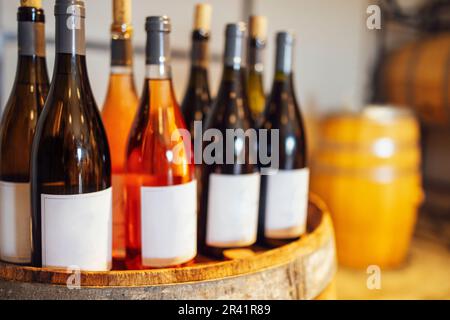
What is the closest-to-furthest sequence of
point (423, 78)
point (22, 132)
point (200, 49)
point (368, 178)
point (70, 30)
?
point (70, 30) < point (22, 132) < point (200, 49) < point (368, 178) < point (423, 78)

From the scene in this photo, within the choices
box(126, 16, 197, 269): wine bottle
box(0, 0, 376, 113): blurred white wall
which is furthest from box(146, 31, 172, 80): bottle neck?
box(0, 0, 376, 113): blurred white wall

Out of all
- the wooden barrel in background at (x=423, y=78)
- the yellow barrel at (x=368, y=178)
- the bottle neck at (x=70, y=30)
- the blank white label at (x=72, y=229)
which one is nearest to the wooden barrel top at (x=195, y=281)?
the blank white label at (x=72, y=229)

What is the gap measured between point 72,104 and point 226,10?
2.43 feet

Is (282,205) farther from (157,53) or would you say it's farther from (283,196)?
(157,53)

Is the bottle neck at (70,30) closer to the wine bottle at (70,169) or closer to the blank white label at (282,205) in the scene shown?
the wine bottle at (70,169)

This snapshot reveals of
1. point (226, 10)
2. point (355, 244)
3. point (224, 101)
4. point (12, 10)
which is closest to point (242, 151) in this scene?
point (224, 101)

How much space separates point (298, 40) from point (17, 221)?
1.06 metres

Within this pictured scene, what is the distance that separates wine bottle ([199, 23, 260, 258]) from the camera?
499mm

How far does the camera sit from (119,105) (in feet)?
1.84

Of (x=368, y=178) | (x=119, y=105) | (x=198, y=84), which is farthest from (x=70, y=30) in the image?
(x=368, y=178)

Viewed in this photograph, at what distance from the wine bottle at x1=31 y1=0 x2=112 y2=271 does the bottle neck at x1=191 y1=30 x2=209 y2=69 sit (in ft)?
0.59

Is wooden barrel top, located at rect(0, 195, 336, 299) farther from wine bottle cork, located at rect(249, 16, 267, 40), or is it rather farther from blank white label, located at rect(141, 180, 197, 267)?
wine bottle cork, located at rect(249, 16, 267, 40)

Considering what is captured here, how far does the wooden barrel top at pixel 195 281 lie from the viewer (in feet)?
1.24

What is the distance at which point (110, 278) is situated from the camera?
38 centimetres
